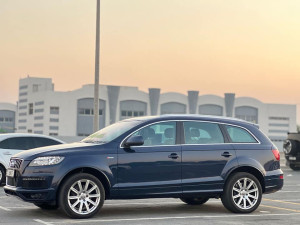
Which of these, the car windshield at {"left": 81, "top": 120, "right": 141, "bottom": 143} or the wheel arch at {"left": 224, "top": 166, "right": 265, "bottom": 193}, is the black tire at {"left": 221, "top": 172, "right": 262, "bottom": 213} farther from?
the car windshield at {"left": 81, "top": 120, "right": 141, "bottom": 143}

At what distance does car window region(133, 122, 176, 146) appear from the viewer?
10797 millimetres

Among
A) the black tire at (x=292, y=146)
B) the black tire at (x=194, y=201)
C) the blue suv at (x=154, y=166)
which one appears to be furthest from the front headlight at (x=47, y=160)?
the black tire at (x=292, y=146)

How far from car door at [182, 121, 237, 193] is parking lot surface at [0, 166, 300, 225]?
0.52 metres

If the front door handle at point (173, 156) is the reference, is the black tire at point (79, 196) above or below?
below

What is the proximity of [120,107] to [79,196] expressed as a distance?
147980mm

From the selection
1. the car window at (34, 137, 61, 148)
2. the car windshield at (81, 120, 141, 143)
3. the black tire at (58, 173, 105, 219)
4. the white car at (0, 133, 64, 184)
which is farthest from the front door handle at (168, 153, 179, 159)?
the car window at (34, 137, 61, 148)

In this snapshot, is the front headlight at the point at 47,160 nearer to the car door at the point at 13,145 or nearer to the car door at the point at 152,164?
the car door at the point at 152,164

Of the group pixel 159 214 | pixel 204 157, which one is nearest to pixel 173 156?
pixel 204 157

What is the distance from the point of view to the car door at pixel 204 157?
10906 millimetres

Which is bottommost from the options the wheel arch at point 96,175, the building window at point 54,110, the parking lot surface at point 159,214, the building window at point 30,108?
the parking lot surface at point 159,214

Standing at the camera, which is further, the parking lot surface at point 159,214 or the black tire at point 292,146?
the black tire at point 292,146

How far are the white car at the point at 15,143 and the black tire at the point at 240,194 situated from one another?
7479mm

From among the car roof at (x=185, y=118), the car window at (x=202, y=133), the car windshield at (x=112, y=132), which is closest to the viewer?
the car windshield at (x=112, y=132)

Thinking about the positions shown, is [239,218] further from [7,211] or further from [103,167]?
[7,211]
